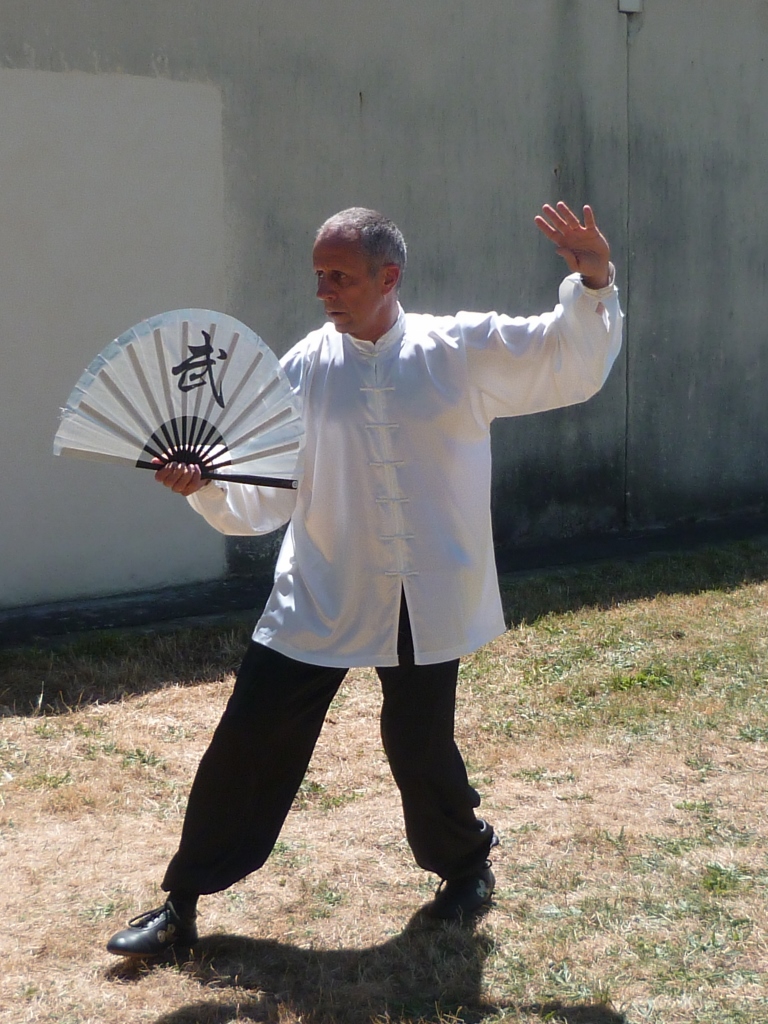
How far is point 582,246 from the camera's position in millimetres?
3076

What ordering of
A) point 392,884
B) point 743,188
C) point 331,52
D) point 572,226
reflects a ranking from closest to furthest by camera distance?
point 572,226, point 392,884, point 331,52, point 743,188

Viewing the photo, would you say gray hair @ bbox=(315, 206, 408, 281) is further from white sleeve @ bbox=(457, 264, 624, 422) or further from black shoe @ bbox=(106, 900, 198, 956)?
black shoe @ bbox=(106, 900, 198, 956)

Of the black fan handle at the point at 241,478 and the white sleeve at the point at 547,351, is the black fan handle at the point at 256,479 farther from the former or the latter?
the white sleeve at the point at 547,351

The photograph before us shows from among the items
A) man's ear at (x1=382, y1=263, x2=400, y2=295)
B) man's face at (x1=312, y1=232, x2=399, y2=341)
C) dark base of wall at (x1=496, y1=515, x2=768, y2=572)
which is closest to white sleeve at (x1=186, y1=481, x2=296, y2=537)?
man's face at (x1=312, y1=232, x2=399, y2=341)

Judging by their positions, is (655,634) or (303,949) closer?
(303,949)

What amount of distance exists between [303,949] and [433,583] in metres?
1.11

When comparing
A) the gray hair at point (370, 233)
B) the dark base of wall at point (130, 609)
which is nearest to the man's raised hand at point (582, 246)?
the gray hair at point (370, 233)

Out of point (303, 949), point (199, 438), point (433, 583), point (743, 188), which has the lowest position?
point (303, 949)

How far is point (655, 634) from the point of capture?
6684mm

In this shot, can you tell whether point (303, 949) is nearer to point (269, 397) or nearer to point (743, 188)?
point (269, 397)

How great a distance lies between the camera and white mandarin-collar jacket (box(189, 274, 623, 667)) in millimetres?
3287

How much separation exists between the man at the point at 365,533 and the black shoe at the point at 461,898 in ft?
1.47

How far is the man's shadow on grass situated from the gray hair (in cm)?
185

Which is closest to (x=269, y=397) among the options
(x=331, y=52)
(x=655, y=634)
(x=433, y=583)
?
(x=433, y=583)
